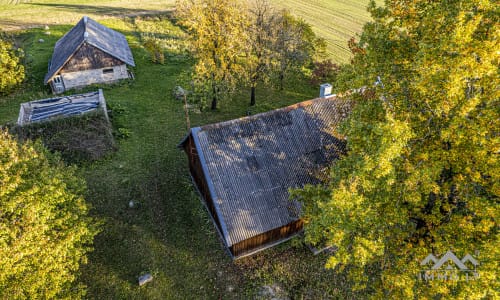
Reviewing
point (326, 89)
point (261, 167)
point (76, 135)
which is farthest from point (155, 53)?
point (261, 167)

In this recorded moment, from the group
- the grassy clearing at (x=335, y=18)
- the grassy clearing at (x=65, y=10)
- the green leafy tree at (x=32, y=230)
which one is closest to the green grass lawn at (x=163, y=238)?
the green leafy tree at (x=32, y=230)

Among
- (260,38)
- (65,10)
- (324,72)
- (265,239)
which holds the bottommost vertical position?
(265,239)

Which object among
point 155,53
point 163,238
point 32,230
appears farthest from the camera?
point 155,53

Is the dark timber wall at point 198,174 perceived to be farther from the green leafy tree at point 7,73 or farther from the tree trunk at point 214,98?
the green leafy tree at point 7,73

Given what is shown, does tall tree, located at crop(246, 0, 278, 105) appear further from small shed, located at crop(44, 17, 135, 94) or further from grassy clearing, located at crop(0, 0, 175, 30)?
grassy clearing, located at crop(0, 0, 175, 30)

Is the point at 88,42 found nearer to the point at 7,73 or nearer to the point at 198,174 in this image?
the point at 7,73

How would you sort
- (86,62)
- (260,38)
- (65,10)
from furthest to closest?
1. (65,10)
2. (86,62)
3. (260,38)

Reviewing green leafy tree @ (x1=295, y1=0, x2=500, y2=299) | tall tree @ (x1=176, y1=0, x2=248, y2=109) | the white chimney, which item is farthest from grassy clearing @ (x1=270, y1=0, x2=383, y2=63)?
green leafy tree @ (x1=295, y1=0, x2=500, y2=299)
